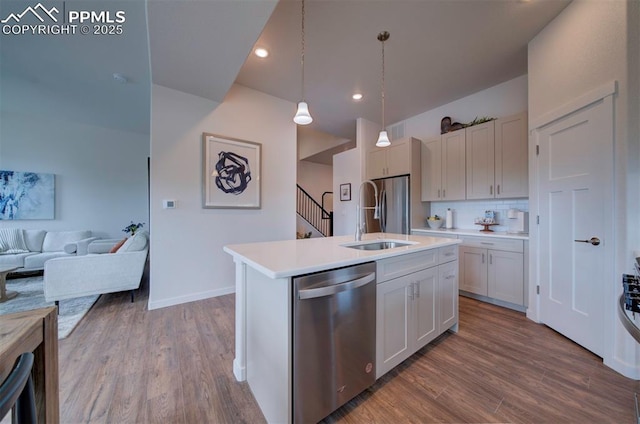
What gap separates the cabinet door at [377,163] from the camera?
172 inches

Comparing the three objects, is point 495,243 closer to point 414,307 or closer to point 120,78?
point 414,307

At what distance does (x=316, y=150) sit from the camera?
708 centimetres

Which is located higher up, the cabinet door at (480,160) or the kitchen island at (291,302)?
the cabinet door at (480,160)

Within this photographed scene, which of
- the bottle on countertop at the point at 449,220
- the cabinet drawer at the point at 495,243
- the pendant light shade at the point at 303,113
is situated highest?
the pendant light shade at the point at 303,113

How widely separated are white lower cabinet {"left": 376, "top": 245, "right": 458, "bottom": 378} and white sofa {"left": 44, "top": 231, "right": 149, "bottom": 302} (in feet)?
10.2

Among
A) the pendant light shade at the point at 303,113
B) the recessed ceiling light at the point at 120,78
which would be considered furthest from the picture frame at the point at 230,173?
the pendant light shade at the point at 303,113

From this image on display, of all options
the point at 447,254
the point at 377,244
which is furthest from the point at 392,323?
the point at 447,254

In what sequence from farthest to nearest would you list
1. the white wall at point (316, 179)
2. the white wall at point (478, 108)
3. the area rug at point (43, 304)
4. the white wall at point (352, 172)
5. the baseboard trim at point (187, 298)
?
the white wall at point (316, 179)
the white wall at point (352, 172)
the white wall at point (478, 108)
the baseboard trim at point (187, 298)
the area rug at point (43, 304)

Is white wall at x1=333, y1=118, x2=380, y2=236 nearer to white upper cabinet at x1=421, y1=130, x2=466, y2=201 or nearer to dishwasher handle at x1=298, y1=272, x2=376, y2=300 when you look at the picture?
white upper cabinet at x1=421, y1=130, x2=466, y2=201

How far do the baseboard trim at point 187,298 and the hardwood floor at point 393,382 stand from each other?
43cm

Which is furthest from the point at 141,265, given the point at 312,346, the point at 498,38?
the point at 498,38

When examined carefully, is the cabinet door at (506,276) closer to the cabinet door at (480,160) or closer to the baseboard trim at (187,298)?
the cabinet door at (480,160)

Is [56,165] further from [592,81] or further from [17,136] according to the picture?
[592,81]

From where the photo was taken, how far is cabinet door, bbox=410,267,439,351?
1807mm
